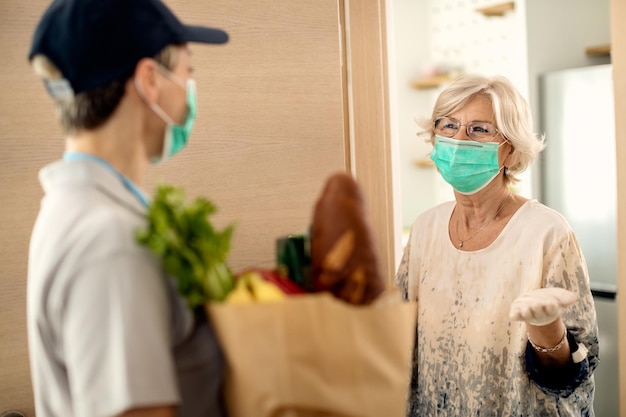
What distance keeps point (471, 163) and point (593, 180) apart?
1.71m

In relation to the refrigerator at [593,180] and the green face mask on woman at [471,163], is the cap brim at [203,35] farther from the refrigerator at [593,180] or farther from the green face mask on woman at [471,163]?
the refrigerator at [593,180]

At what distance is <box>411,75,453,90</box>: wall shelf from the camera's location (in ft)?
14.1

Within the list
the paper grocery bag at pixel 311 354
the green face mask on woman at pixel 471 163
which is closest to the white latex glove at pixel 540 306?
the green face mask on woman at pixel 471 163

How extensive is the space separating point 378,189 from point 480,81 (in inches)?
18.3

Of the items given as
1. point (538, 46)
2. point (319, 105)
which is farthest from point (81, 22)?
point (538, 46)

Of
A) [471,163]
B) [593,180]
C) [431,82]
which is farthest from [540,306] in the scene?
[431,82]

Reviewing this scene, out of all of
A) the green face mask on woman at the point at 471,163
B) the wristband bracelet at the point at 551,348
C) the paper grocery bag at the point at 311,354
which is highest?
the green face mask on woman at the point at 471,163

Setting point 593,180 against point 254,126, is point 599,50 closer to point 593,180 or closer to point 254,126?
point 593,180

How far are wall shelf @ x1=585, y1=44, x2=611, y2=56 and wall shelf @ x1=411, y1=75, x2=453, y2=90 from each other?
949 mm

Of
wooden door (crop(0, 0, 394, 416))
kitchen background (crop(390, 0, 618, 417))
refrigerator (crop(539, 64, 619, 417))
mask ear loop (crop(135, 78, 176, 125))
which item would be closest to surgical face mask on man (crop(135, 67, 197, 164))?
mask ear loop (crop(135, 78, 176, 125))

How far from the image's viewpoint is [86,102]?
77cm

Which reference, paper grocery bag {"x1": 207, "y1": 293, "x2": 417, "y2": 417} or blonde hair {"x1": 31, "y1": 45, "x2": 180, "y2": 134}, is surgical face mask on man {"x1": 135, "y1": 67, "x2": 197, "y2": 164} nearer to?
blonde hair {"x1": 31, "y1": 45, "x2": 180, "y2": 134}

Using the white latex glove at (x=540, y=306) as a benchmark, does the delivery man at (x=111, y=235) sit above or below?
above

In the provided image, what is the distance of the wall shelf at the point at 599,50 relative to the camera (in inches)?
134
